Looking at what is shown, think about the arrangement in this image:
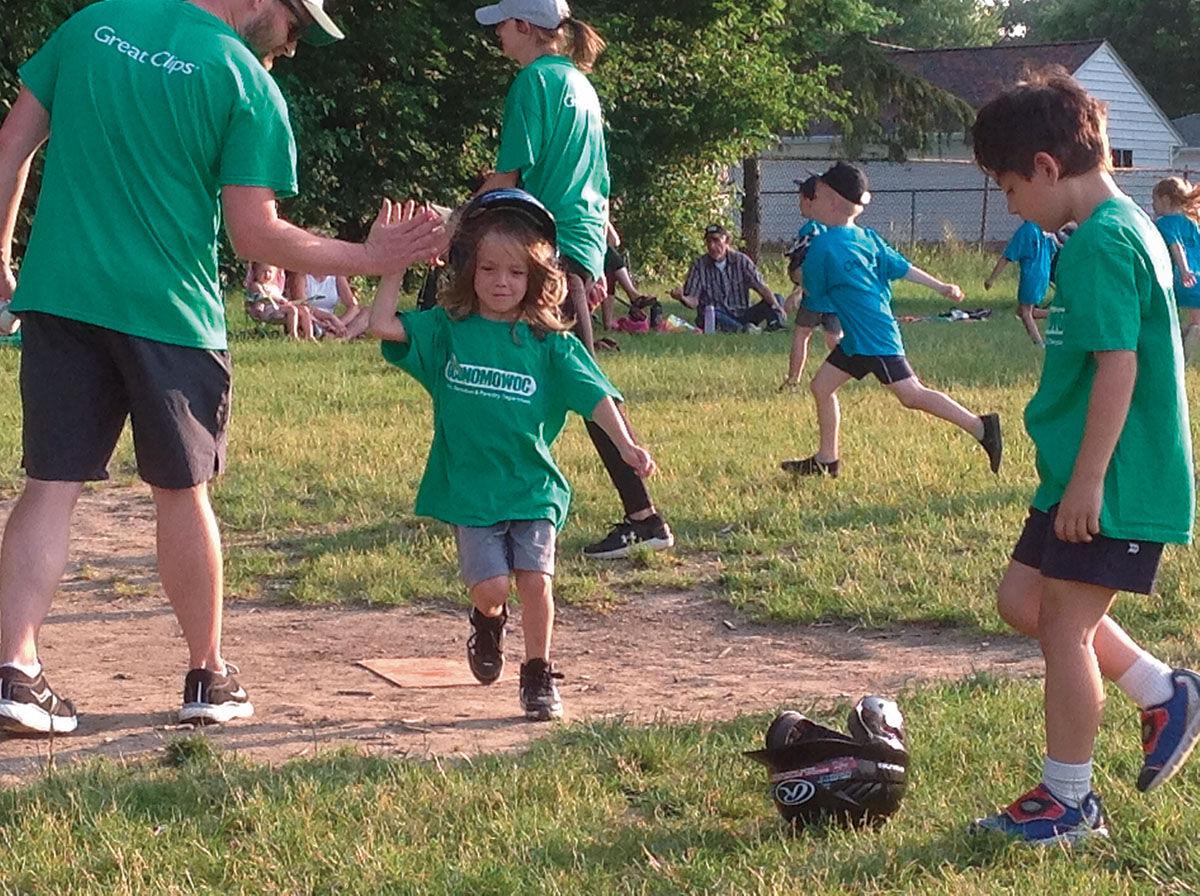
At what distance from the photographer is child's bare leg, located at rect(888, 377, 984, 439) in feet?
29.4

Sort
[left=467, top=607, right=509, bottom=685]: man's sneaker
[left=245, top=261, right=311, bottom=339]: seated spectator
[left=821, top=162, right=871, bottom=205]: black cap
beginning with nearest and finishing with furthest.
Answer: [left=467, top=607, right=509, bottom=685]: man's sneaker → [left=821, top=162, right=871, bottom=205]: black cap → [left=245, top=261, right=311, bottom=339]: seated spectator

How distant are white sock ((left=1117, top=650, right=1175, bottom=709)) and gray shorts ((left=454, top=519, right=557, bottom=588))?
1756mm

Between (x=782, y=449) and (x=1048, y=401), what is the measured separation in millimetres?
6189

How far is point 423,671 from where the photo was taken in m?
5.60

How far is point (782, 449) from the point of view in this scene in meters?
10.1

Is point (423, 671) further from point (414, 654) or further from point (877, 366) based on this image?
point (877, 366)

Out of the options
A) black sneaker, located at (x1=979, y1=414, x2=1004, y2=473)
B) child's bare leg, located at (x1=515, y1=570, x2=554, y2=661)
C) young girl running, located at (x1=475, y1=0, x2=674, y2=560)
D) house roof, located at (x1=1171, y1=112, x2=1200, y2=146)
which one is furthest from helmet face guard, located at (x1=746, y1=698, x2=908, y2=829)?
house roof, located at (x1=1171, y1=112, x2=1200, y2=146)

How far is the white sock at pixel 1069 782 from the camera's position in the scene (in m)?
3.73

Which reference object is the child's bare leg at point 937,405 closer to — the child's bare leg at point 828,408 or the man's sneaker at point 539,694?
the child's bare leg at point 828,408

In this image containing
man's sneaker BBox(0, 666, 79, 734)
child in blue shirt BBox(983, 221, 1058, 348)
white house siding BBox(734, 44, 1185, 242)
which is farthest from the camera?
white house siding BBox(734, 44, 1185, 242)

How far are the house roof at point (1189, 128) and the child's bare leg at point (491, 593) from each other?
57.6 metres

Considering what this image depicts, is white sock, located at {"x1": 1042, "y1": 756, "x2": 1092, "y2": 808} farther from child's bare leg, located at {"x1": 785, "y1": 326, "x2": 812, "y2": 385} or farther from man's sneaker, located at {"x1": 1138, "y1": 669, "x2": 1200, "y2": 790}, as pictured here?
child's bare leg, located at {"x1": 785, "y1": 326, "x2": 812, "y2": 385}

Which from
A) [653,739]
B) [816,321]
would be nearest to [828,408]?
[816,321]

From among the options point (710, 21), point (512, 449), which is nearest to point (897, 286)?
point (710, 21)
